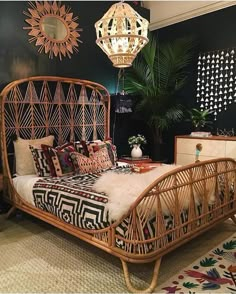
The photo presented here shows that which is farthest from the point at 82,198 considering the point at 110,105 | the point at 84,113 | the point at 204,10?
the point at 204,10

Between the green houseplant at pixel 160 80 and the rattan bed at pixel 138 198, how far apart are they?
74 cm

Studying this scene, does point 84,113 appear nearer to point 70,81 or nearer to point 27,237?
point 70,81

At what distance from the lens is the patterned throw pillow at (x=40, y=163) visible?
3.35m

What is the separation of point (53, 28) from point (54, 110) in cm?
115

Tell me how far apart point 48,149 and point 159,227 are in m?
1.85

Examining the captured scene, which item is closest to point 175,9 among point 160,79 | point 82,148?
point 160,79

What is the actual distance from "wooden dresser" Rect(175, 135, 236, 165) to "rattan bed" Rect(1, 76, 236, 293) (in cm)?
113

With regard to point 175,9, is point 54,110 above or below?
below

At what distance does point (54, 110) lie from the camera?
4027 mm

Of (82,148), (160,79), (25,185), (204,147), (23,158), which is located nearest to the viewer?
(25,185)

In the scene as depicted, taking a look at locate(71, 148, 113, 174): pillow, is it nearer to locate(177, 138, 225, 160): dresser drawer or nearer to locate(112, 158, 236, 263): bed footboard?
locate(112, 158, 236, 263): bed footboard

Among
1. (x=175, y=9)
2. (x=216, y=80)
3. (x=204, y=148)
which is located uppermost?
(x=175, y=9)

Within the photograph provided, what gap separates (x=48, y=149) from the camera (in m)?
3.42

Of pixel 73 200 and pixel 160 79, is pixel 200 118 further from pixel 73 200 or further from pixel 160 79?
pixel 73 200
